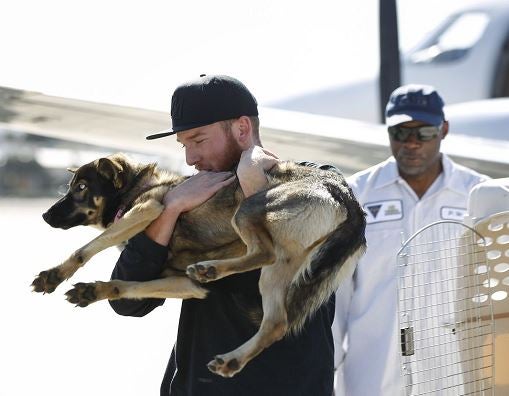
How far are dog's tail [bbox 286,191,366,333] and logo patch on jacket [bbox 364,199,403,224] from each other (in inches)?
66.1

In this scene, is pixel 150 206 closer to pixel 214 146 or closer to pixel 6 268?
pixel 214 146

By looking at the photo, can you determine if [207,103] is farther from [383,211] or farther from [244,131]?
[383,211]

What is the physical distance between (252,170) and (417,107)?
2196 mm

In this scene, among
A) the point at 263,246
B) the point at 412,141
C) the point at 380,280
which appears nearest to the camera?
the point at 263,246

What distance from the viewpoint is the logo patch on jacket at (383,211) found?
16.3 ft

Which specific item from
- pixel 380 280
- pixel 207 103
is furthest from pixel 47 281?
pixel 380 280

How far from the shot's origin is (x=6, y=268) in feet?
50.3

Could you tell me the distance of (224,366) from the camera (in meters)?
3.01

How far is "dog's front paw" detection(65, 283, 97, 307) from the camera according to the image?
3.26 metres

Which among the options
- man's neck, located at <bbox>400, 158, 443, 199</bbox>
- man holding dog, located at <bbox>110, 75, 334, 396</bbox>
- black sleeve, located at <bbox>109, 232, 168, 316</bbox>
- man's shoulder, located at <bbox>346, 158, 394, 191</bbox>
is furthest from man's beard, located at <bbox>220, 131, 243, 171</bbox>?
man's neck, located at <bbox>400, 158, 443, 199</bbox>

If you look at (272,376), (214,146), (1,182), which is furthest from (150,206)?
(1,182)

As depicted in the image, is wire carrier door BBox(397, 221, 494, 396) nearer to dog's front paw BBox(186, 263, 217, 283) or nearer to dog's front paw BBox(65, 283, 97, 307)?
dog's front paw BBox(186, 263, 217, 283)

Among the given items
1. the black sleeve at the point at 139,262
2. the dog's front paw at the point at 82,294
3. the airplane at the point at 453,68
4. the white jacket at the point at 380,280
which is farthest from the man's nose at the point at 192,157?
the airplane at the point at 453,68

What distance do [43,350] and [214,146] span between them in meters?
6.58
